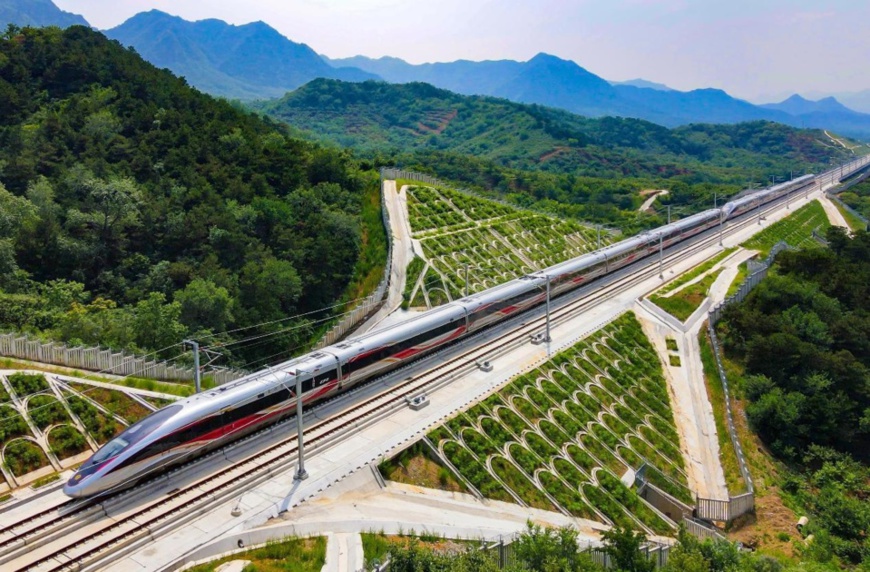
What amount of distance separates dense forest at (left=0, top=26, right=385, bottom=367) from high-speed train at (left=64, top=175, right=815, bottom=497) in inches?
392

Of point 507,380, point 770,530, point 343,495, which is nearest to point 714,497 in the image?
point 770,530

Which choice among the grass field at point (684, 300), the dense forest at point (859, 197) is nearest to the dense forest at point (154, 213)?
the grass field at point (684, 300)

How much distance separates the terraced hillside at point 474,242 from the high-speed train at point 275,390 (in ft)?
22.3

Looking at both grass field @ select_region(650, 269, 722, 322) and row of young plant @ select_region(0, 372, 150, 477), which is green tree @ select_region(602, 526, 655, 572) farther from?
grass field @ select_region(650, 269, 722, 322)

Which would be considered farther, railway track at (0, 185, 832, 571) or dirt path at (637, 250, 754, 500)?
dirt path at (637, 250, 754, 500)

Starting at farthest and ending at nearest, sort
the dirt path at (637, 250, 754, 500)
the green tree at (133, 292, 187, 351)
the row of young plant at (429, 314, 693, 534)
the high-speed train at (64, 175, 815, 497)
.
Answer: the dirt path at (637, 250, 754, 500), the green tree at (133, 292, 187, 351), the row of young plant at (429, 314, 693, 534), the high-speed train at (64, 175, 815, 497)

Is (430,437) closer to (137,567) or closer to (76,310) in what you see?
(137,567)

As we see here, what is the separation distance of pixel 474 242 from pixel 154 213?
2954cm

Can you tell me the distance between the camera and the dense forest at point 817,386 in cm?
3203

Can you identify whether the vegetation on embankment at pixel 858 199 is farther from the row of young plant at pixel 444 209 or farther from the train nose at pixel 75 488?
the train nose at pixel 75 488

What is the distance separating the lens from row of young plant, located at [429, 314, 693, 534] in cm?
2723

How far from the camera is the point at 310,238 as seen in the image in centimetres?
5534

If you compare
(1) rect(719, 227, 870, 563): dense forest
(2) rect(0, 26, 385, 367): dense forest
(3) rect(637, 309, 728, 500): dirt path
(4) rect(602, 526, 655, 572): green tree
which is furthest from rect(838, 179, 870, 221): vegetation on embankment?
(4) rect(602, 526, 655, 572): green tree

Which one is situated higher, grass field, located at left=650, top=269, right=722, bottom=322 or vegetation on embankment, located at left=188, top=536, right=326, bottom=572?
vegetation on embankment, located at left=188, top=536, right=326, bottom=572
